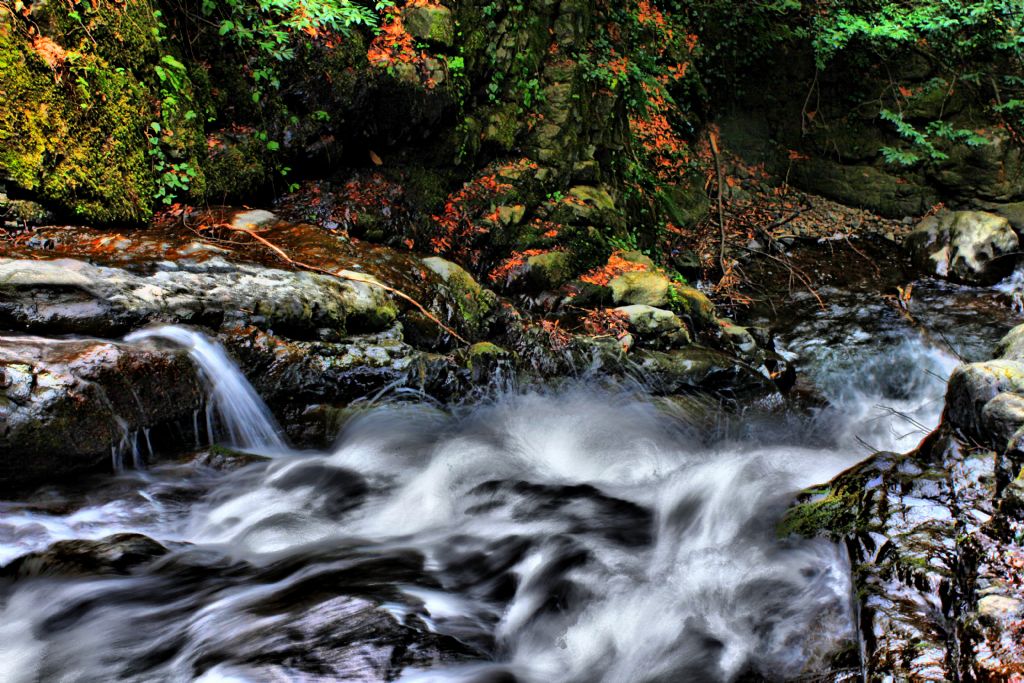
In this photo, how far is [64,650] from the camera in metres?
2.78

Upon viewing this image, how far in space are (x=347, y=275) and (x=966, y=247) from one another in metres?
8.42

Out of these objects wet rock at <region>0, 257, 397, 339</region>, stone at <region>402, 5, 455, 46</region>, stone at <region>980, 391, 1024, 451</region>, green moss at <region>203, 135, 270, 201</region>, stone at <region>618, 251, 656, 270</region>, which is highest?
stone at <region>402, 5, 455, 46</region>

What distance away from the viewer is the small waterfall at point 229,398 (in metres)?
3.97

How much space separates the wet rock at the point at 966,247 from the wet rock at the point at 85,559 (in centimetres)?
972

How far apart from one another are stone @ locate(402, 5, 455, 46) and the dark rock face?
5.35 metres

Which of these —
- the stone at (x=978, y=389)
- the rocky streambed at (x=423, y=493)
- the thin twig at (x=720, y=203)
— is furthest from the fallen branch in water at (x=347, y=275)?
the thin twig at (x=720, y=203)

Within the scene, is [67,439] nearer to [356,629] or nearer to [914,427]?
[356,629]

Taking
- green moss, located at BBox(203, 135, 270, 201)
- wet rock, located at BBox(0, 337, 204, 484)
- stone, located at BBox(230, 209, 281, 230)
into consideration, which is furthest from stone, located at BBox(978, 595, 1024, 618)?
green moss, located at BBox(203, 135, 270, 201)

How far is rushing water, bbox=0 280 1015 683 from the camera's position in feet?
9.11

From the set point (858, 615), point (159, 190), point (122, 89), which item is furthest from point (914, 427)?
point (122, 89)

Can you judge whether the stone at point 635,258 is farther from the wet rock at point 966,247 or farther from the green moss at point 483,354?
A: the wet rock at point 966,247

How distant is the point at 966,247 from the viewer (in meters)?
8.74

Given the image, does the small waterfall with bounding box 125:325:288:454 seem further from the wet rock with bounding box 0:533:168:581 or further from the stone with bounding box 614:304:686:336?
the stone with bounding box 614:304:686:336

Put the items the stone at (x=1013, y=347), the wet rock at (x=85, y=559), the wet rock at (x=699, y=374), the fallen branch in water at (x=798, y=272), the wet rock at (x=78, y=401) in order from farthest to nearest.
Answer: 1. the fallen branch in water at (x=798, y=272)
2. the wet rock at (x=699, y=374)
3. the stone at (x=1013, y=347)
4. the wet rock at (x=78, y=401)
5. the wet rock at (x=85, y=559)
